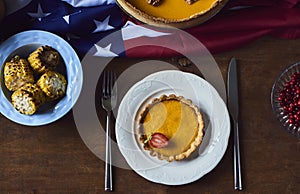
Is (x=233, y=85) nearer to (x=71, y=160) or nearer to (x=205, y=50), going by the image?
(x=205, y=50)

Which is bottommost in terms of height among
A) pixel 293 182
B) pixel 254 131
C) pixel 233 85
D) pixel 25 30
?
pixel 293 182

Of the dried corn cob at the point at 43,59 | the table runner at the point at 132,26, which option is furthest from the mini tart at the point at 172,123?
the dried corn cob at the point at 43,59

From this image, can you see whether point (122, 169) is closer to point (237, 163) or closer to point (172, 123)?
point (172, 123)

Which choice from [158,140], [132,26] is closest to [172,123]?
[158,140]

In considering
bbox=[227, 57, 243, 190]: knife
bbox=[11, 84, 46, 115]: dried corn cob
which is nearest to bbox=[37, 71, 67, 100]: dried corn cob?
bbox=[11, 84, 46, 115]: dried corn cob

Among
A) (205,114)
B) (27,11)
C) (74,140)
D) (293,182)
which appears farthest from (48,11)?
(293,182)
